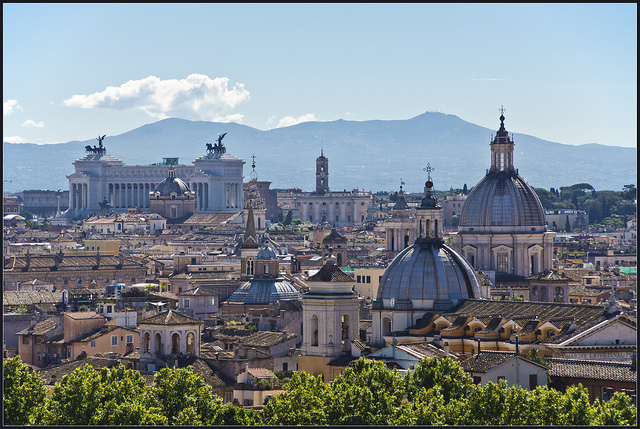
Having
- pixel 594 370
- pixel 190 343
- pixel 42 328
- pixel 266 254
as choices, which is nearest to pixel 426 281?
pixel 190 343

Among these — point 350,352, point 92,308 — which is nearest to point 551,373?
point 350,352

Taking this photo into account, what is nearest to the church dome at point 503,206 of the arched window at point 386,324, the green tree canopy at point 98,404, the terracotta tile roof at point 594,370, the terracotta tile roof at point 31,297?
the terracotta tile roof at point 31,297

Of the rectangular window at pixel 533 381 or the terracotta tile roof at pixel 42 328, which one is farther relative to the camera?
the terracotta tile roof at pixel 42 328

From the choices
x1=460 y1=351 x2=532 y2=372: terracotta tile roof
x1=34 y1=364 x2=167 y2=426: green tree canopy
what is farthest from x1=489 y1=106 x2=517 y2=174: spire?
x1=34 y1=364 x2=167 y2=426: green tree canopy

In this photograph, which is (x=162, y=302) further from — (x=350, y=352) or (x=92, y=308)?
(x=350, y=352)

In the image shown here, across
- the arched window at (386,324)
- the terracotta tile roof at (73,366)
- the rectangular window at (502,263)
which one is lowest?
the terracotta tile roof at (73,366)

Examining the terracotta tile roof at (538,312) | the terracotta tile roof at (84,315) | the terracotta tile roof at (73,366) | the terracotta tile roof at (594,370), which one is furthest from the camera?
the terracotta tile roof at (84,315)

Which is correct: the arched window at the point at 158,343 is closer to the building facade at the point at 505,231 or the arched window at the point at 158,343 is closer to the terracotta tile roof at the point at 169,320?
the terracotta tile roof at the point at 169,320
